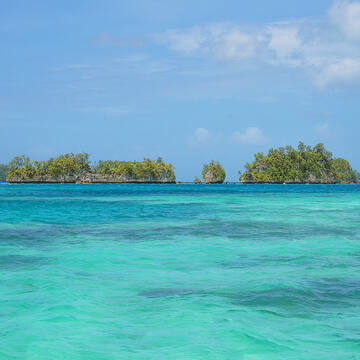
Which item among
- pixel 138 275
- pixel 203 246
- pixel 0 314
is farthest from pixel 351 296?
pixel 203 246

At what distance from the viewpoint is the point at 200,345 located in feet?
20.4

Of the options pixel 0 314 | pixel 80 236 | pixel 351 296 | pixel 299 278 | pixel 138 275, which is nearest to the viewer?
pixel 0 314

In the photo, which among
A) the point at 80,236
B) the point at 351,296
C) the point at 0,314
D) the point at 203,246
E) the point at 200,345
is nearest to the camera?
the point at 200,345

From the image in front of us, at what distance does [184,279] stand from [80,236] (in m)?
9.02

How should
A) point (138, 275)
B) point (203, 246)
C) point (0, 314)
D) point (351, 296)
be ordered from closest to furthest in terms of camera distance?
1. point (0, 314)
2. point (351, 296)
3. point (138, 275)
4. point (203, 246)

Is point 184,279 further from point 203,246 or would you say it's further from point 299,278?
point 203,246

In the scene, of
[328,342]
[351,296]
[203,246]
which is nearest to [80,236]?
[203,246]

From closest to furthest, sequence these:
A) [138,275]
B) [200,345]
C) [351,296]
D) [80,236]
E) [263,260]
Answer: [200,345] < [351,296] < [138,275] < [263,260] < [80,236]

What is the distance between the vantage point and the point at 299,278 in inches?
387

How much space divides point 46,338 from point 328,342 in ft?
13.3

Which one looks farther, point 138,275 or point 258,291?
point 138,275

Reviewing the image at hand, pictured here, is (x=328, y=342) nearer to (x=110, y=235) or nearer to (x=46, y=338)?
(x=46, y=338)

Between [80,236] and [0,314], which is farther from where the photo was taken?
[80,236]

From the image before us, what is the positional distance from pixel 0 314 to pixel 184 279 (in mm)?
4072
